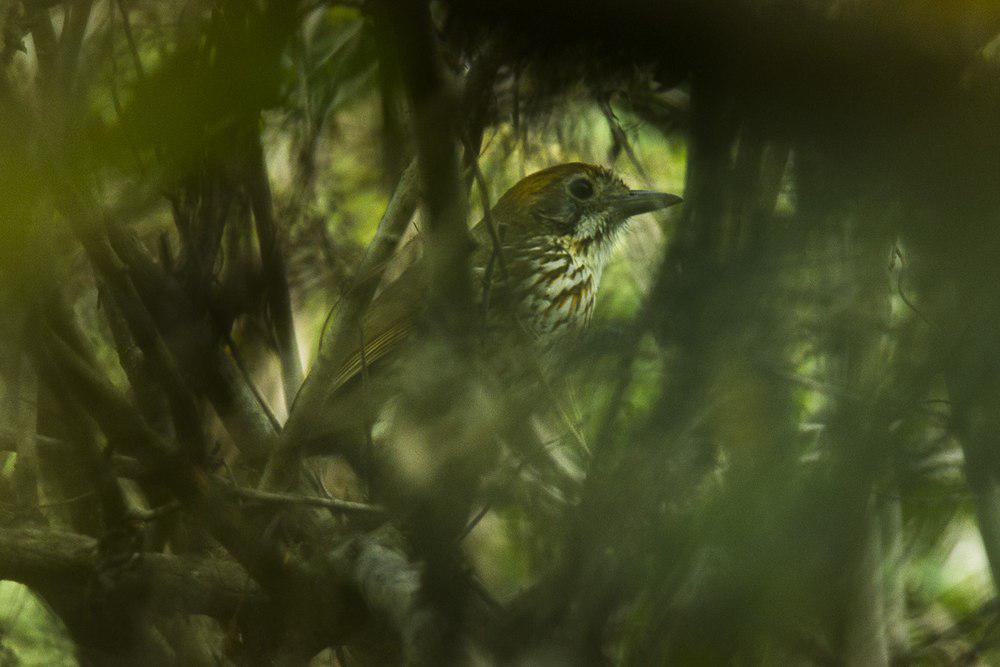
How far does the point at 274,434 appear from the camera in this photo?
305 cm

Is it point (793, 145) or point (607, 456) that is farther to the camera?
point (793, 145)

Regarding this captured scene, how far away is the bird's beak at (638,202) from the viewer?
163 inches

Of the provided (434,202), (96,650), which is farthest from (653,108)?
(96,650)

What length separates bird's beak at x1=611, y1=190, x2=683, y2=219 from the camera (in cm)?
415

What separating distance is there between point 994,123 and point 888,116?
168mm

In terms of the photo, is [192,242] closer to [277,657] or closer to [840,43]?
[277,657]

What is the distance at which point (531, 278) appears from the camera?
13.0ft

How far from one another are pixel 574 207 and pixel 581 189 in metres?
0.08

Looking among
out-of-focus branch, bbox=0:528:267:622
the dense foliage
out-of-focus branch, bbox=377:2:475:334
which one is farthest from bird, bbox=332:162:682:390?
out-of-focus branch, bbox=377:2:475:334

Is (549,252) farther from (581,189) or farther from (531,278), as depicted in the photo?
(581,189)

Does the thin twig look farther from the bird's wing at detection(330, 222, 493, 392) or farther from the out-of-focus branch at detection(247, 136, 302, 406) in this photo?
the bird's wing at detection(330, 222, 493, 392)

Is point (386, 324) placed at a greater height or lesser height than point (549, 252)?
→ lesser

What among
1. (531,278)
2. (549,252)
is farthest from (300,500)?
(549,252)

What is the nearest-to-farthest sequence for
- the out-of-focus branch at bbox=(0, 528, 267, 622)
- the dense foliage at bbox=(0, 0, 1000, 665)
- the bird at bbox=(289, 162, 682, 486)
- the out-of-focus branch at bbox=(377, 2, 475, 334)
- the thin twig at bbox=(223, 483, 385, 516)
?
the dense foliage at bbox=(0, 0, 1000, 665) → the out-of-focus branch at bbox=(377, 2, 475, 334) → the thin twig at bbox=(223, 483, 385, 516) → the out-of-focus branch at bbox=(0, 528, 267, 622) → the bird at bbox=(289, 162, 682, 486)
